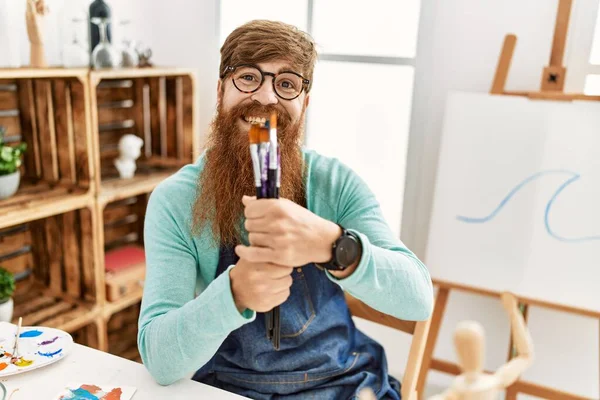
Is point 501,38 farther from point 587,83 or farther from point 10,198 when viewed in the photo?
point 10,198

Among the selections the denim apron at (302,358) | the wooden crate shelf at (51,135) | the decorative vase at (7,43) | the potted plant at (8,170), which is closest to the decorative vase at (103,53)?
the wooden crate shelf at (51,135)

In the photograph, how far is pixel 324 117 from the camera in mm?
2219

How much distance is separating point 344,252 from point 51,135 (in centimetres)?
136

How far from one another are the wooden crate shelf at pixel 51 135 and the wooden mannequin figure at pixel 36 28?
0.07 metres

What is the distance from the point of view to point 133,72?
6.19 feet

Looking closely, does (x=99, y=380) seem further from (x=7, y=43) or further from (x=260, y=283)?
(x=7, y=43)

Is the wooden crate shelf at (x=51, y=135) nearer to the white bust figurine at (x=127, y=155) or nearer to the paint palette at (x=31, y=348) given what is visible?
the white bust figurine at (x=127, y=155)

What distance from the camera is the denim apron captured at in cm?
110

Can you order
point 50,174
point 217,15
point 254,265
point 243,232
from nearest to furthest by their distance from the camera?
point 254,265
point 243,232
point 50,174
point 217,15

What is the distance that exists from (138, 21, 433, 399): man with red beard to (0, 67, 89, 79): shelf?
0.67m

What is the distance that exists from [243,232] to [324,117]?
1155mm

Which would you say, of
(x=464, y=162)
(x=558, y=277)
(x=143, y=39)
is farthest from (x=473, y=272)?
(x=143, y=39)

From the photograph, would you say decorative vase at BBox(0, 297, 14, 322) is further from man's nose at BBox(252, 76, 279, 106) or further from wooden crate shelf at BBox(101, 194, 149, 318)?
man's nose at BBox(252, 76, 279, 106)

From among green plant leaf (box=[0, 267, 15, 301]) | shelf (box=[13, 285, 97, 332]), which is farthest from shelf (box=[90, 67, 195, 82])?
shelf (box=[13, 285, 97, 332])
